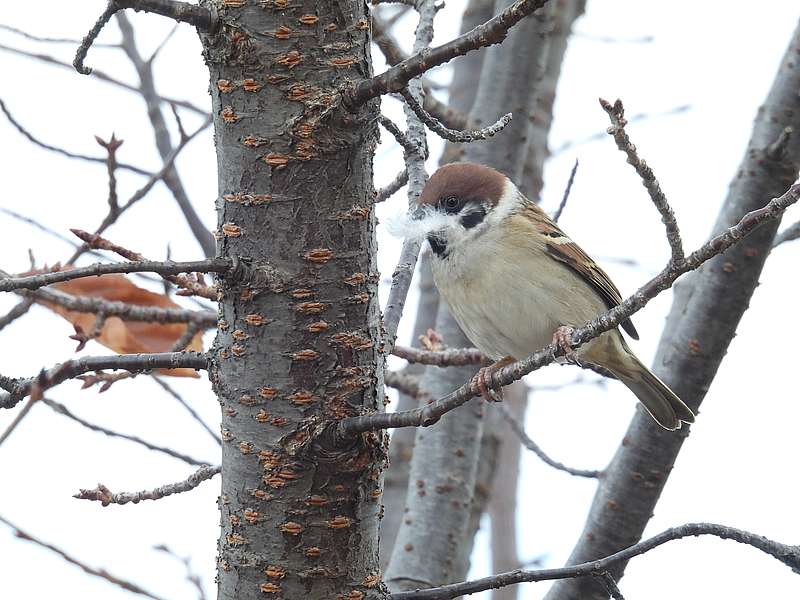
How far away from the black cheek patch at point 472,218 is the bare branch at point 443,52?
1421mm

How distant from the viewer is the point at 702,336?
2998mm

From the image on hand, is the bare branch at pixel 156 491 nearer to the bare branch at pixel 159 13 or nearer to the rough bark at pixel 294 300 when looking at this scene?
the rough bark at pixel 294 300

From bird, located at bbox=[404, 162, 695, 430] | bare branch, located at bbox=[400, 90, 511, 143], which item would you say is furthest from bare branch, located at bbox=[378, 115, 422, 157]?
bare branch, located at bbox=[400, 90, 511, 143]

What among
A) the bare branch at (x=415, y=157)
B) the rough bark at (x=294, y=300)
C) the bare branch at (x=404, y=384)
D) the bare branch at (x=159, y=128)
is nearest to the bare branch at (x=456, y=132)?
the rough bark at (x=294, y=300)

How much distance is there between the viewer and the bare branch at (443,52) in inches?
54.3

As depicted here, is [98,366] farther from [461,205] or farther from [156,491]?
[461,205]

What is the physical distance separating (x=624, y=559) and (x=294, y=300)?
2.77ft

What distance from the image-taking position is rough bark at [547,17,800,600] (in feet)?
9.66

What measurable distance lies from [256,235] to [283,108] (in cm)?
23

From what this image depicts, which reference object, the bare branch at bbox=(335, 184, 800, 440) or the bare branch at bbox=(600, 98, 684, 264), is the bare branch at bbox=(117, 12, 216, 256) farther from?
the bare branch at bbox=(600, 98, 684, 264)

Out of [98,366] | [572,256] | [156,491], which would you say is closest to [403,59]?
[572,256]

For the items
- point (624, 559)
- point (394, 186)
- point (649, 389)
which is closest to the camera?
point (624, 559)

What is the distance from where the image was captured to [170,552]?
3230mm

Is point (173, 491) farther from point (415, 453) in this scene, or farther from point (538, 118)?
point (538, 118)
